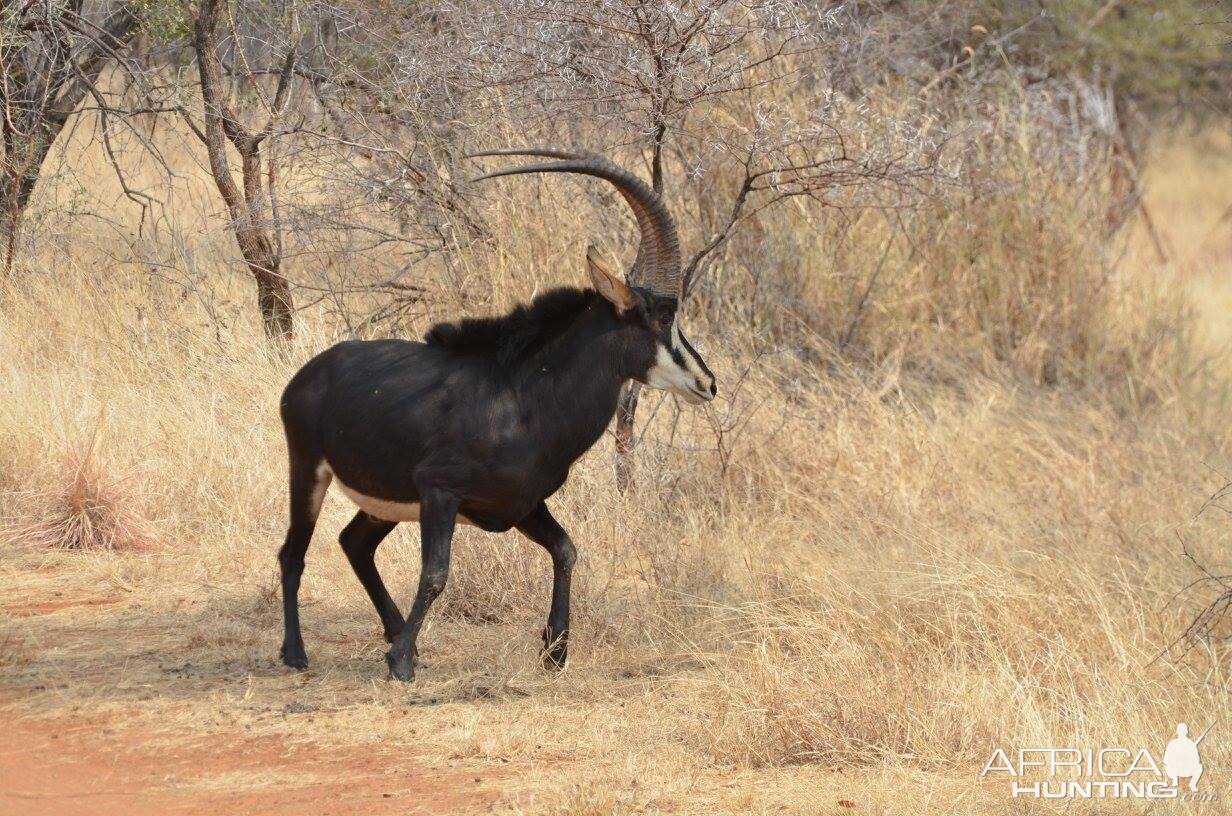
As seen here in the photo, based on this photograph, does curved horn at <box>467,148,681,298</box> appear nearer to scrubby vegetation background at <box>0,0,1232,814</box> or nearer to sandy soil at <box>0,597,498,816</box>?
scrubby vegetation background at <box>0,0,1232,814</box>

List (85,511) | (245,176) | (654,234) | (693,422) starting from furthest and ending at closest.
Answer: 1. (245,176)
2. (693,422)
3. (85,511)
4. (654,234)

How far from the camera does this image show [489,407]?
19.8ft

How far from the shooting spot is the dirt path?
4750 mm

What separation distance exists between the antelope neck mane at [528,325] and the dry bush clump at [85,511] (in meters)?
2.70

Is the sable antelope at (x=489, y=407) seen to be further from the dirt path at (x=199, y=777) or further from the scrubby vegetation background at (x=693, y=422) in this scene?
the dirt path at (x=199, y=777)

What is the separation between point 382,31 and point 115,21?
7.65ft

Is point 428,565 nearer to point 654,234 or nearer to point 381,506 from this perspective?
point 381,506

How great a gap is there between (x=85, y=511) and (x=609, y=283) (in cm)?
360

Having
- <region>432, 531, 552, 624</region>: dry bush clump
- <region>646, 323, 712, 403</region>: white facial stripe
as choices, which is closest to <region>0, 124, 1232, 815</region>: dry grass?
<region>432, 531, 552, 624</region>: dry bush clump

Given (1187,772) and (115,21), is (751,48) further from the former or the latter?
(1187,772)

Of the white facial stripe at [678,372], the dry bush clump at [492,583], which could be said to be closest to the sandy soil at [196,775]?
the dry bush clump at [492,583]

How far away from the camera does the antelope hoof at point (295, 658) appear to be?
6.36 m

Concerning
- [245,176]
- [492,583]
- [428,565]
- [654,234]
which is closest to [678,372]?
[654,234]

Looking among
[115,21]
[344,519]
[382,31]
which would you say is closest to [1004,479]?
[344,519]
